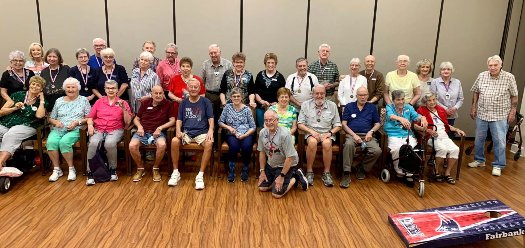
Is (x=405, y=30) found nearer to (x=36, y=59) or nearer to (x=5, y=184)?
(x=36, y=59)

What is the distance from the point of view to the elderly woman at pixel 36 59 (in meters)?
4.66

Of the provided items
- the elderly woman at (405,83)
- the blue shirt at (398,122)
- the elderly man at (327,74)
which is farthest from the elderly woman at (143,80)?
the elderly woman at (405,83)

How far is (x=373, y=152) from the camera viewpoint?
14.3 ft

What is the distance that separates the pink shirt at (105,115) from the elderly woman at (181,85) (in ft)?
2.09

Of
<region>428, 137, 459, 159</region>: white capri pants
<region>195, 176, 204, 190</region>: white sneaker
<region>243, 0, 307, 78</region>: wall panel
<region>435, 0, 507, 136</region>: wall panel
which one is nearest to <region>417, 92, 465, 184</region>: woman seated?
<region>428, 137, 459, 159</region>: white capri pants

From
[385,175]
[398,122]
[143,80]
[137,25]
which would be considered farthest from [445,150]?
[137,25]

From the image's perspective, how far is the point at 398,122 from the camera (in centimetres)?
448

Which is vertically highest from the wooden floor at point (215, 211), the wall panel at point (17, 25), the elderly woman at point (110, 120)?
the wall panel at point (17, 25)

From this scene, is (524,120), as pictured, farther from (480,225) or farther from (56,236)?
(56,236)

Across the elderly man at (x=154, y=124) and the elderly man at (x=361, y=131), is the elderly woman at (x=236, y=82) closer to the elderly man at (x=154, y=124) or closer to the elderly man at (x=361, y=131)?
the elderly man at (x=154, y=124)

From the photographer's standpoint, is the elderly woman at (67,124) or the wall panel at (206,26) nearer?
the elderly woman at (67,124)

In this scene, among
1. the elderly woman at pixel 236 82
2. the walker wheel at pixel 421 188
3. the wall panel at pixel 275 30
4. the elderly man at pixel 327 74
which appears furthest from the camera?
the wall panel at pixel 275 30

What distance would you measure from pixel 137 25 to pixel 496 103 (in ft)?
16.4

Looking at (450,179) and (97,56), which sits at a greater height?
(97,56)
